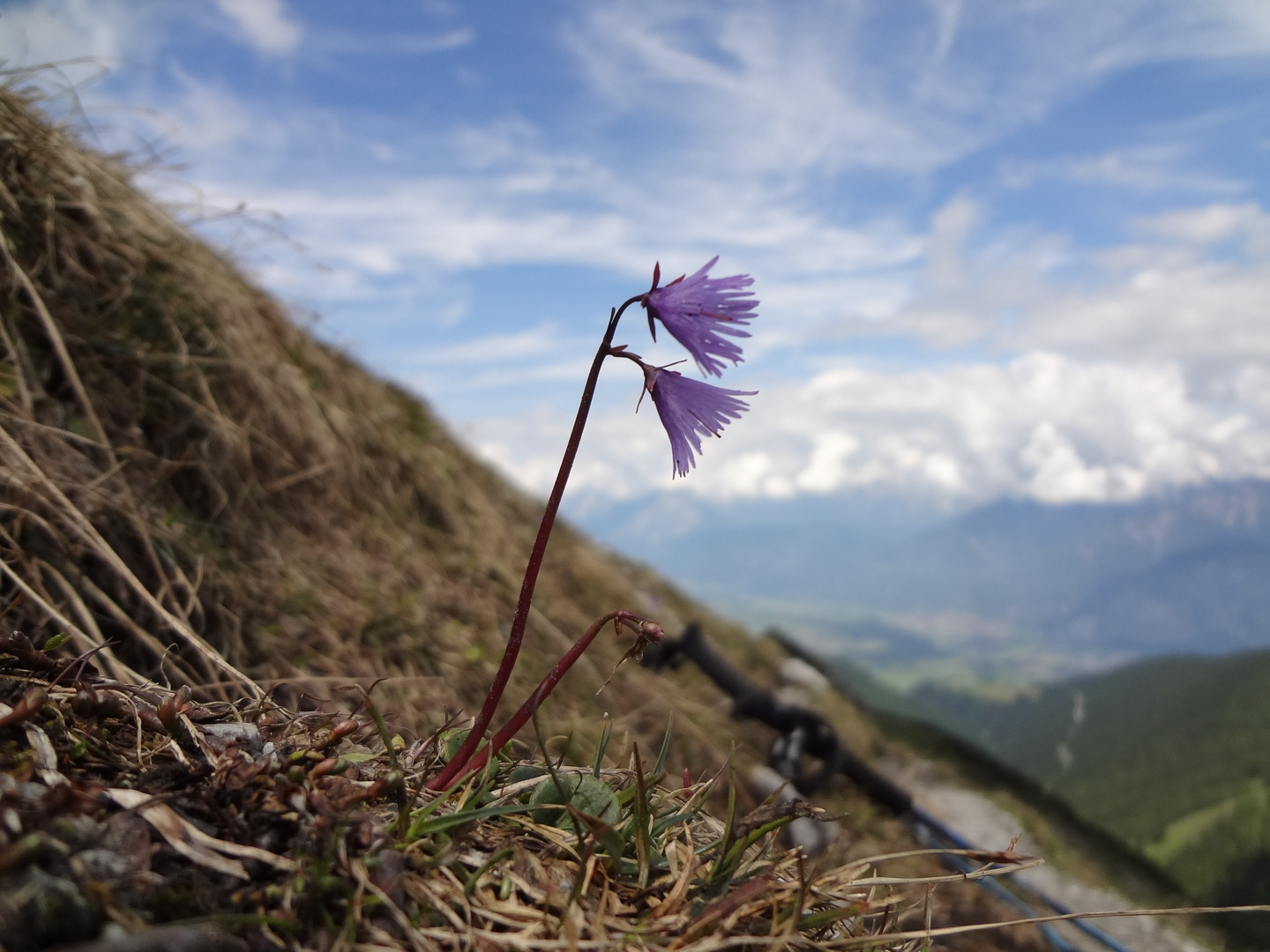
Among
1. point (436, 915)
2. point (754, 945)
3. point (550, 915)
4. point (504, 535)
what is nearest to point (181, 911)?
point (436, 915)

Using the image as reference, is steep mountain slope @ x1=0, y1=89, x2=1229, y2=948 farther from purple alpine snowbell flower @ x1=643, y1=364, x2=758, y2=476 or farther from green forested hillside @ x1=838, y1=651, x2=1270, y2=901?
green forested hillside @ x1=838, y1=651, x2=1270, y2=901

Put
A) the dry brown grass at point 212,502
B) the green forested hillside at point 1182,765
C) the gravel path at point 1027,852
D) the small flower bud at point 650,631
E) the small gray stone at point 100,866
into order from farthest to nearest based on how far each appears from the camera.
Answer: the green forested hillside at point 1182,765 → the gravel path at point 1027,852 → the dry brown grass at point 212,502 → the small flower bud at point 650,631 → the small gray stone at point 100,866

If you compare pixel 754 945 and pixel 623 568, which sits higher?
pixel 623 568

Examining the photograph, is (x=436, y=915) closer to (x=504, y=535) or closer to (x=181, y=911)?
(x=181, y=911)

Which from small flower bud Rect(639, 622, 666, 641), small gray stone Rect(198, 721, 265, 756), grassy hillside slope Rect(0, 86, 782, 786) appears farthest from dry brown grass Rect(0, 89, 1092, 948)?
small flower bud Rect(639, 622, 666, 641)

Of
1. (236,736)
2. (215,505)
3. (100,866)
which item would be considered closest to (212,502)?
(215,505)

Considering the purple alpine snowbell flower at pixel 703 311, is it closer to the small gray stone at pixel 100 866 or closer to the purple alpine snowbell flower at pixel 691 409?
the purple alpine snowbell flower at pixel 691 409

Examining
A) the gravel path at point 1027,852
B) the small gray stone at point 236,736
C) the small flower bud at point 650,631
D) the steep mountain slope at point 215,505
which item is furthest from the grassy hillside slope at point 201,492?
the gravel path at point 1027,852
